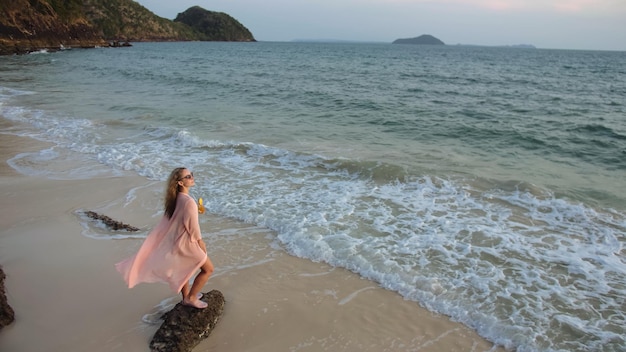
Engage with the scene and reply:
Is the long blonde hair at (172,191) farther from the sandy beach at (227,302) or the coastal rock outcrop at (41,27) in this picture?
the coastal rock outcrop at (41,27)

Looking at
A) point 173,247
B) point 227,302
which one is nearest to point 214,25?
point 227,302

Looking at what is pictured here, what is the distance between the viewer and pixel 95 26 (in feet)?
278

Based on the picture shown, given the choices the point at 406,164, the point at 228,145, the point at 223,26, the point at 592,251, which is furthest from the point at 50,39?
the point at 223,26

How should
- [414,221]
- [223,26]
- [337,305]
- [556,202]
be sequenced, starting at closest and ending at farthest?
[337,305] < [414,221] < [556,202] < [223,26]

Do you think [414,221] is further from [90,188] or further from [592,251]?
[90,188]

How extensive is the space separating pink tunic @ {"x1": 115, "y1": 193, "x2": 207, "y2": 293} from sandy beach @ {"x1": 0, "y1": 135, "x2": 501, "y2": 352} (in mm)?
631

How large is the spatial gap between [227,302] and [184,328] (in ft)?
2.67

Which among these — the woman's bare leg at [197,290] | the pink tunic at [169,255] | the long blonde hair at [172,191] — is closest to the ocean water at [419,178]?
the woman's bare leg at [197,290]

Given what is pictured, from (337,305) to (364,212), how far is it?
2868mm

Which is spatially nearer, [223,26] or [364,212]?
[364,212]

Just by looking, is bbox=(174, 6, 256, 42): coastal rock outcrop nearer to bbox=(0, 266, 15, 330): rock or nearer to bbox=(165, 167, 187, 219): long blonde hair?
bbox=(0, 266, 15, 330): rock

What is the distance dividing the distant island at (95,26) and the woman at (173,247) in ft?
189

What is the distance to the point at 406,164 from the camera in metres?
10.3

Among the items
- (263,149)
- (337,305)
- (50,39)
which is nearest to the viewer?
(337,305)
